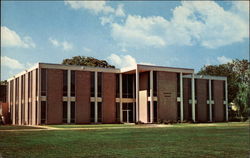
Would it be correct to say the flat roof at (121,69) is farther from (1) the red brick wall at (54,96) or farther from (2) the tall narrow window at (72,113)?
(2) the tall narrow window at (72,113)

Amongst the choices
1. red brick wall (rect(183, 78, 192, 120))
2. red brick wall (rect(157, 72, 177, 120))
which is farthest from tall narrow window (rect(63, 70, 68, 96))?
red brick wall (rect(183, 78, 192, 120))

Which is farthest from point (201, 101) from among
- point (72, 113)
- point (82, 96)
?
point (72, 113)

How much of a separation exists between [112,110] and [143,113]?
15.4 ft

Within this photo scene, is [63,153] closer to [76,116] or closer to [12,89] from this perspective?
[76,116]

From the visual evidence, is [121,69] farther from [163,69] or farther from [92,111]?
[92,111]

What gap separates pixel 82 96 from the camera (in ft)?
163

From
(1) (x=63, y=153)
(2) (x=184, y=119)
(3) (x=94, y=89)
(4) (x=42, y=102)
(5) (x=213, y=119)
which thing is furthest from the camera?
(5) (x=213, y=119)

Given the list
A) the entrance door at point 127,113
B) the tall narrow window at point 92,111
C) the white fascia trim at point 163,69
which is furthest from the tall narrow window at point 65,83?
the white fascia trim at point 163,69

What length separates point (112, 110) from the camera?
5228 centimetres

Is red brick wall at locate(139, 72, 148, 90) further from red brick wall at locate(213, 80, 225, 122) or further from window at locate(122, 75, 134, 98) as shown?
red brick wall at locate(213, 80, 225, 122)

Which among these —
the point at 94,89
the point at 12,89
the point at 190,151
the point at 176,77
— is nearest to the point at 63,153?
the point at 190,151

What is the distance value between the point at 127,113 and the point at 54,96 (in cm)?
1214

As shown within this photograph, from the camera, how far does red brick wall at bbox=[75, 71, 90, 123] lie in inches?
1943

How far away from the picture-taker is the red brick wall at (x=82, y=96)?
162 ft
